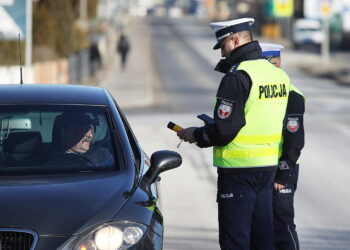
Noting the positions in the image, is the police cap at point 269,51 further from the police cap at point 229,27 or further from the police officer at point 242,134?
the police cap at point 229,27

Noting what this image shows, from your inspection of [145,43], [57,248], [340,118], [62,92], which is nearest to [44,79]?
[340,118]

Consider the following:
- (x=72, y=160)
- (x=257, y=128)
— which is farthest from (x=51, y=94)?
(x=257, y=128)

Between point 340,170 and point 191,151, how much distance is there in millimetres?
3282

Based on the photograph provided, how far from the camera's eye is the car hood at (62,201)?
214 inches

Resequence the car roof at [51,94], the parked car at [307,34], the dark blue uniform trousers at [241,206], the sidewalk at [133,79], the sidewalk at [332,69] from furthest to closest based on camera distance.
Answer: the parked car at [307,34] → the sidewalk at [332,69] → the sidewalk at [133,79] → the car roof at [51,94] → the dark blue uniform trousers at [241,206]

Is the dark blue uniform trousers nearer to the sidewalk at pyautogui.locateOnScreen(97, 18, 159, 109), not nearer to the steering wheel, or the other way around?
the steering wheel

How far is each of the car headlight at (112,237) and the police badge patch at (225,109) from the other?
0.96m

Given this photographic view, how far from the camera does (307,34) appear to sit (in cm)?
8212

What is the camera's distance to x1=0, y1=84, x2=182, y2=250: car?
214 inches

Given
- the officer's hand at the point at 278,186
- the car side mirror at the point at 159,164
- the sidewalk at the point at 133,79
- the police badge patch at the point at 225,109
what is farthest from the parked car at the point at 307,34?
the police badge patch at the point at 225,109

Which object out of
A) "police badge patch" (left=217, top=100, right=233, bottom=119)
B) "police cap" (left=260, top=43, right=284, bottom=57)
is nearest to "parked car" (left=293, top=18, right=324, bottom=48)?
"police cap" (left=260, top=43, right=284, bottom=57)

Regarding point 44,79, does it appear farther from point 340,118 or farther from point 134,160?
point 134,160

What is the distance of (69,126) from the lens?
22.2ft

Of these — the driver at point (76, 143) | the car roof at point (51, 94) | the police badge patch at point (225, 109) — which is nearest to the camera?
the police badge patch at point (225, 109)
